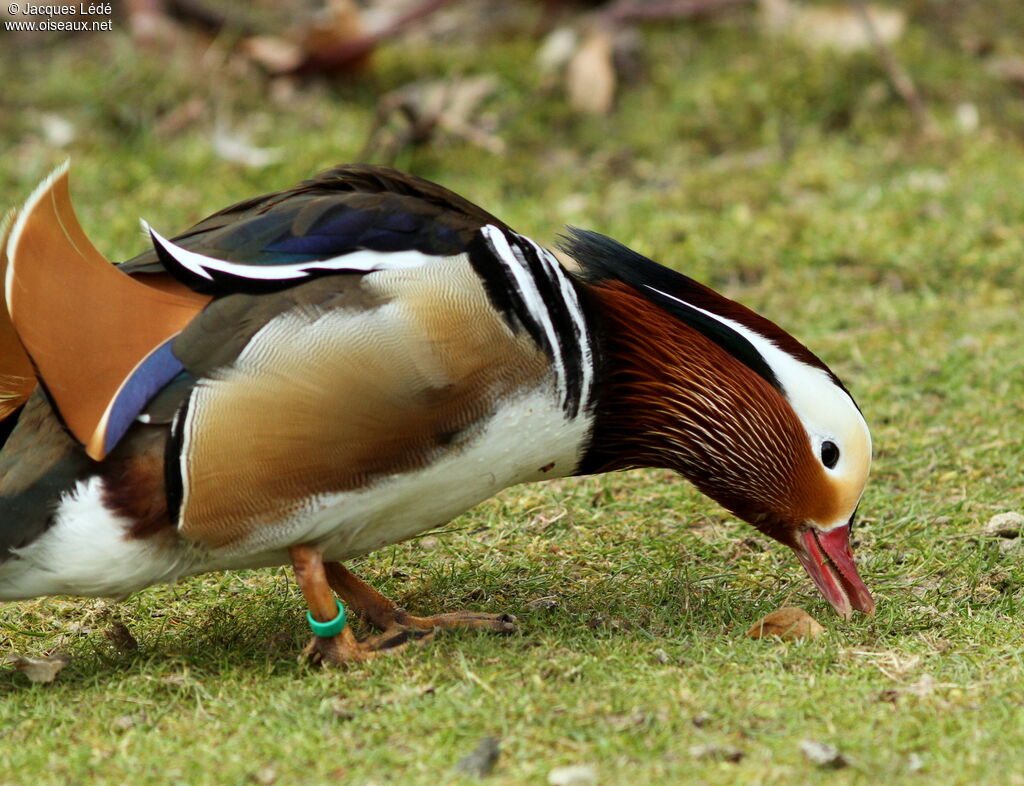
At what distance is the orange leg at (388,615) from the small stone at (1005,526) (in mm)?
1312

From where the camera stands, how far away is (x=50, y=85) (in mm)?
6555

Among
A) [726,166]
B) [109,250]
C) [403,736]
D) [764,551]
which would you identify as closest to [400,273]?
[403,736]

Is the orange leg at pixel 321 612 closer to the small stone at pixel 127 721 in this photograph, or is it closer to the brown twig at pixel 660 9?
the small stone at pixel 127 721

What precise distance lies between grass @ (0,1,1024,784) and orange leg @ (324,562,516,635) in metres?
0.07

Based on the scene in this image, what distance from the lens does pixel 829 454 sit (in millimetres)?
3051

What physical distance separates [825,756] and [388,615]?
3.75 feet

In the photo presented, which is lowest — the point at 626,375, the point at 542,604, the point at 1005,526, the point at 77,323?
the point at 1005,526

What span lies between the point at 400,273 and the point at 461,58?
177 inches

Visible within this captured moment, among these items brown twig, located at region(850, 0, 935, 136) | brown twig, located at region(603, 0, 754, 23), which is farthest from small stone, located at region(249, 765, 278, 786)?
brown twig, located at region(603, 0, 754, 23)

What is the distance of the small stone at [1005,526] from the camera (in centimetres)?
351

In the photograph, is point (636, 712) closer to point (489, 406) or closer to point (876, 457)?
point (489, 406)

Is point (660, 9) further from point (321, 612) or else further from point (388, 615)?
point (321, 612)

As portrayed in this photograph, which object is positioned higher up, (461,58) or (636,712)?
(461,58)

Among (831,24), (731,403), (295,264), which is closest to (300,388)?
(295,264)
